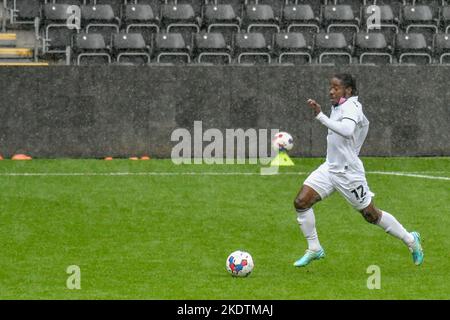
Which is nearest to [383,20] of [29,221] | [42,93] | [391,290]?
[42,93]

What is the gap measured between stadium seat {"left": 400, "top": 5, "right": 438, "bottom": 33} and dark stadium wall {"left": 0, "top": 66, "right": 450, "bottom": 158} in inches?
128

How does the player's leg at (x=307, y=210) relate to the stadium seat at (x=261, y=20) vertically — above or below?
below

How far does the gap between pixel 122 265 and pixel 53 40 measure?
50.4 feet

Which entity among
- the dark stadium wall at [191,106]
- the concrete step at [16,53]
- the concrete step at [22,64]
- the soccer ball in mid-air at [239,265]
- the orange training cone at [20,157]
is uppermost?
the concrete step at [16,53]

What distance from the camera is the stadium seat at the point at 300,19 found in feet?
93.2

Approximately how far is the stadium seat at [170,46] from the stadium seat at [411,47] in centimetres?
475

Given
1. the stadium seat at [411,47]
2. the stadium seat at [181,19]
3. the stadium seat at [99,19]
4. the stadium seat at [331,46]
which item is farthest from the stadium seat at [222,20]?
the stadium seat at [411,47]

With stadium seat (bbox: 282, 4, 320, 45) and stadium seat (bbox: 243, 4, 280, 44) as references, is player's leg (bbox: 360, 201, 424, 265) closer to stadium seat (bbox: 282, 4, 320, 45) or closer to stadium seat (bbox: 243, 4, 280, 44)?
stadium seat (bbox: 243, 4, 280, 44)

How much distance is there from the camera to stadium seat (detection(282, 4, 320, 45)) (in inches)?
1119

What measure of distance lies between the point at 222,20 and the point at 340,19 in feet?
8.92

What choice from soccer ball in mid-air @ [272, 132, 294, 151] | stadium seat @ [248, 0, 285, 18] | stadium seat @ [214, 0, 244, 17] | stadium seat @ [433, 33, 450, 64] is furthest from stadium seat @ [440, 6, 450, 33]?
soccer ball in mid-air @ [272, 132, 294, 151]

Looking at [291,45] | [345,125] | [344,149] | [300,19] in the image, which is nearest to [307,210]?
[344,149]

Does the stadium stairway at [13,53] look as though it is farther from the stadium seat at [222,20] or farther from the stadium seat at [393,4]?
the stadium seat at [393,4]

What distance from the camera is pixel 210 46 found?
2730 cm
